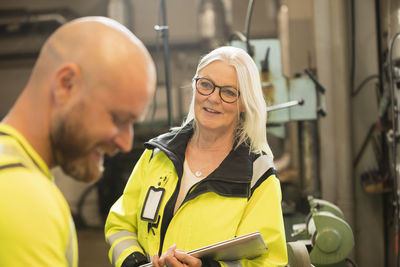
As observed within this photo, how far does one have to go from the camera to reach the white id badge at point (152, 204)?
1431 millimetres

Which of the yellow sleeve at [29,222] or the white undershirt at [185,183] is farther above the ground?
the yellow sleeve at [29,222]

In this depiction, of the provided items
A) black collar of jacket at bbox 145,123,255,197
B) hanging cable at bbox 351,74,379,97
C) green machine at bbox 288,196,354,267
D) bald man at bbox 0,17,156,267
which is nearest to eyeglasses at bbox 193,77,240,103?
black collar of jacket at bbox 145,123,255,197

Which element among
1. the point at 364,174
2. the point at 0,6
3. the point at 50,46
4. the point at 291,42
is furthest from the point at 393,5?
the point at 0,6

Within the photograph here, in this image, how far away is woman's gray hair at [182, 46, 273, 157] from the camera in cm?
148

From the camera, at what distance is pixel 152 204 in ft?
4.75

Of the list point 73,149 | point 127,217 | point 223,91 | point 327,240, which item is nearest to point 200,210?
point 127,217

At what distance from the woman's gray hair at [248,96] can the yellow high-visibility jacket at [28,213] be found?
0.98m

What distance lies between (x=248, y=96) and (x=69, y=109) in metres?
0.96


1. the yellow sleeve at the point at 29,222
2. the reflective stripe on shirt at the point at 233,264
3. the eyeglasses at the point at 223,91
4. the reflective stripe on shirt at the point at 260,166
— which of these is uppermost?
the eyeglasses at the point at 223,91

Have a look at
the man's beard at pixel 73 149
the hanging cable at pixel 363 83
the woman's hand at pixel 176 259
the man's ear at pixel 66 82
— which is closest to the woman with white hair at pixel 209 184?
the woman's hand at pixel 176 259

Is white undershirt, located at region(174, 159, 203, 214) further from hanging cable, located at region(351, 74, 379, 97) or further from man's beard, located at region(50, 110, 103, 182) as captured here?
hanging cable, located at region(351, 74, 379, 97)

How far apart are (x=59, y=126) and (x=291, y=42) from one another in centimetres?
295

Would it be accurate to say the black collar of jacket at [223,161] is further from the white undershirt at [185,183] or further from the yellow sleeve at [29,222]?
the yellow sleeve at [29,222]

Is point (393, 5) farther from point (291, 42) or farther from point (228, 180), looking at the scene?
point (228, 180)
